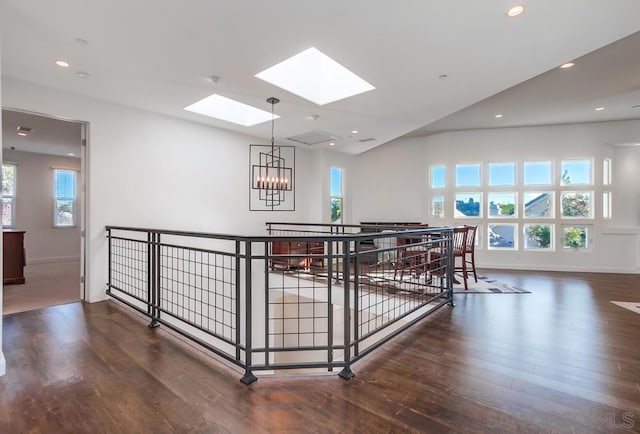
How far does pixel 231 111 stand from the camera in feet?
17.6

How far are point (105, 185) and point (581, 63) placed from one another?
265 inches

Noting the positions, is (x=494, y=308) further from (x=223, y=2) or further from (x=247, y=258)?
(x=223, y=2)

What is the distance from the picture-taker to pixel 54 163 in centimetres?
805

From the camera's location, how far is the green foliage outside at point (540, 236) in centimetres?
707

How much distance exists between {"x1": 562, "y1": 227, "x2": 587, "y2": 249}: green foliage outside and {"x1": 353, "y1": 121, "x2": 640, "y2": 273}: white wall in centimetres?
16

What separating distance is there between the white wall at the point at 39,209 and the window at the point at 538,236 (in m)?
11.2

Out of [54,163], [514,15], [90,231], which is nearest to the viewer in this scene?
[514,15]

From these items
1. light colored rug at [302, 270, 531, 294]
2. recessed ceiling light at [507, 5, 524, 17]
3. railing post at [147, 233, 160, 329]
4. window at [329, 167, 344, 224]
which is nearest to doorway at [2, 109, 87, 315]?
railing post at [147, 233, 160, 329]

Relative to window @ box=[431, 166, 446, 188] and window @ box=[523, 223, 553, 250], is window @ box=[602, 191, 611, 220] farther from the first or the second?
window @ box=[431, 166, 446, 188]

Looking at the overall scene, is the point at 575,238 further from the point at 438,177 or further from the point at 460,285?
the point at 460,285

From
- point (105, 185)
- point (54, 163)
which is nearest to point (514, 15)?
point (105, 185)

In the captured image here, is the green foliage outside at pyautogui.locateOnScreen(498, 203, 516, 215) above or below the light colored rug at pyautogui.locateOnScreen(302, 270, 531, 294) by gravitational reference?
above

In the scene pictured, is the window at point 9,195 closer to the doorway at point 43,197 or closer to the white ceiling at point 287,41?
the doorway at point 43,197

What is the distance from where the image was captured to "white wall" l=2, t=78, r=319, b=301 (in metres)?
4.21
